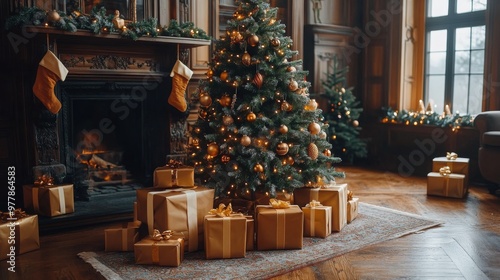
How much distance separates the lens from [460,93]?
20.2ft

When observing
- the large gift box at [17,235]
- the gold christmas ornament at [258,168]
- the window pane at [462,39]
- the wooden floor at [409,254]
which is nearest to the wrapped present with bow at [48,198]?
the wooden floor at [409,254]

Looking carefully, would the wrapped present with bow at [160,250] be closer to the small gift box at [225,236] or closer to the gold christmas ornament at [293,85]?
the small gift box at [225,236]

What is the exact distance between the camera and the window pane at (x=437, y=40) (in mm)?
6324

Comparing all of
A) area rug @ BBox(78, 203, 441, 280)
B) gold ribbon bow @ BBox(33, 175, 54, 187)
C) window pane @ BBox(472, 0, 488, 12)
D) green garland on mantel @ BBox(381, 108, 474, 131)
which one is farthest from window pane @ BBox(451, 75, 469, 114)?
gold ribbon bow @ BBox(33, 175, 54, 187)

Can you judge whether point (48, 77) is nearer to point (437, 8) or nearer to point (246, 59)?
point (246, 59)

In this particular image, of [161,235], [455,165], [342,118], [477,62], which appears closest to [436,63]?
[477,62]

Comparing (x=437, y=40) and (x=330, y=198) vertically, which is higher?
(x=437, y=40)

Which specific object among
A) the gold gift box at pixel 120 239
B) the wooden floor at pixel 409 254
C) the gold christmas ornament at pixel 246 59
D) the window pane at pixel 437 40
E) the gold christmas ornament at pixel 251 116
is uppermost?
the window pane at pixel 437 40

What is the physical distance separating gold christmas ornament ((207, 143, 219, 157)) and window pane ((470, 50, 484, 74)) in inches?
153

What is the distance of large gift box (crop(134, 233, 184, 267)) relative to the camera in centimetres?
286

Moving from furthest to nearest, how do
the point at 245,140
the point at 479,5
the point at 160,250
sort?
the point at 479,5 → the point at 245,140 → the point at 160,250

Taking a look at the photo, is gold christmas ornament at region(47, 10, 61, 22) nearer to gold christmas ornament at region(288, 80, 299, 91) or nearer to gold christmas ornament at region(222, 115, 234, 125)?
gold christmas ornament at region(222, 115, 234, 125)

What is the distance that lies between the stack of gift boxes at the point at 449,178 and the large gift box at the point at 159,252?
2.87 meters

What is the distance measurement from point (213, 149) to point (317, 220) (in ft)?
2.87
